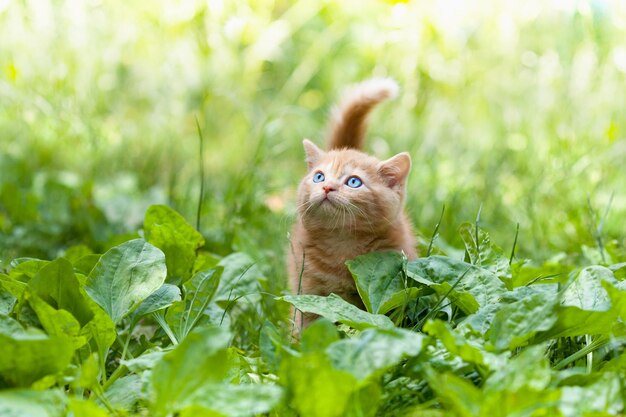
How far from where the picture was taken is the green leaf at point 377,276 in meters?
1.44

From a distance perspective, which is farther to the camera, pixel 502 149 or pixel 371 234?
pixel 502 149

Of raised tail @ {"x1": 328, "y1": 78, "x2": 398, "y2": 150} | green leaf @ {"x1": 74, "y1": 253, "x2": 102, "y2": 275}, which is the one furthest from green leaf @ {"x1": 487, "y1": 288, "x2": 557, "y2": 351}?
raised tail @ {"x1": 328, "y1": 78, "x2": 398, "y2": 150}

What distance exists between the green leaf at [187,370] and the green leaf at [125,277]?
0.33m

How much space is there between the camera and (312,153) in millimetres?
2047

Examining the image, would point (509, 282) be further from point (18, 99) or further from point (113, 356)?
point (18, 99)

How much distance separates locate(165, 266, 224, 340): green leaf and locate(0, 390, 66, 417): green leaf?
384 mm

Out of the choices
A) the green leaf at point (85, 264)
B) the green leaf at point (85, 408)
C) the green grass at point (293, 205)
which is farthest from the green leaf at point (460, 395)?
the green leaf at point (85, 264)

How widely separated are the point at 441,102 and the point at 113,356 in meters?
2.65

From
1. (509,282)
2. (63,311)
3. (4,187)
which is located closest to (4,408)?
(63,311)

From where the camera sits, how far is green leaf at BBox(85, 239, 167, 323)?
4.55 ft

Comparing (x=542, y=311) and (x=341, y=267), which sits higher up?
(x=542, y=311)

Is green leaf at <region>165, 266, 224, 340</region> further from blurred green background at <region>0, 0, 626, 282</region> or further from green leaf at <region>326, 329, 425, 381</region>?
blurred green background at <region>0, 0, 626, 282</region>

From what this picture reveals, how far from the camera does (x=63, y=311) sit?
4.07 ft

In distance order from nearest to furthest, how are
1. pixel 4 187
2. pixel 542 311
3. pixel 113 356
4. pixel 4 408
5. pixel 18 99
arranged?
1. pixel 4 408
2. pixel 542 311
3. pixel 113 356
4. pixel 4 187
5. pixel 18 99
